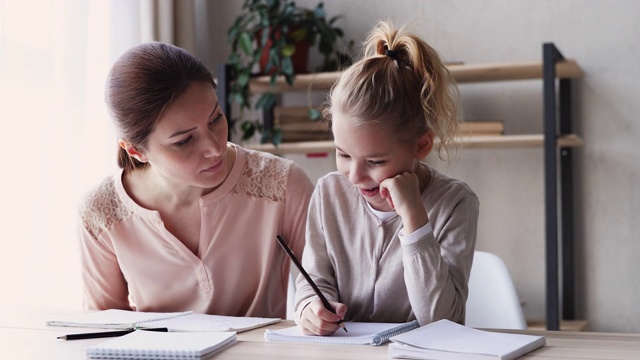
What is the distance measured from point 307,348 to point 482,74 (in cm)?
202

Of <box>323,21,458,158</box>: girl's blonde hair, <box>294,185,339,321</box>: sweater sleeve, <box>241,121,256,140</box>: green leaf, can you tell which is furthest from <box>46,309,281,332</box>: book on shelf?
<box>241,121,256,140</box>: green leaf

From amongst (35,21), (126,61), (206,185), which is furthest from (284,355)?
(35,21)

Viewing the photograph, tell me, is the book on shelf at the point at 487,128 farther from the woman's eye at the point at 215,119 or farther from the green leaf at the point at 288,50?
the woman's eye at the point at 215,119

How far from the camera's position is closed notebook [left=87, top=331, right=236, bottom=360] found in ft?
3.95

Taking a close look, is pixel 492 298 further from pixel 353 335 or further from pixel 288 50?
pixel 288 50

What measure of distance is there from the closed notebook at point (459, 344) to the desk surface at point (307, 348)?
0.02 meters

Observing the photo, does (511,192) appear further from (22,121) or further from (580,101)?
(22,121)

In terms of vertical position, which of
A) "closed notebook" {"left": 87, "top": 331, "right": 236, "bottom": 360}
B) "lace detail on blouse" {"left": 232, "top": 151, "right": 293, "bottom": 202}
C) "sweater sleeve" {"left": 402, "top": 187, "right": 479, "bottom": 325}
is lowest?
"closed notebook" {"left": 87, "top": 331, "right": 236, "bottom": 360}

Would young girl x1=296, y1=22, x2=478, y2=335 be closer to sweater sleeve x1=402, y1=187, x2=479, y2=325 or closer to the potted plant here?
sweater sleeve x1=402, y1=187, x2=479, y2=325

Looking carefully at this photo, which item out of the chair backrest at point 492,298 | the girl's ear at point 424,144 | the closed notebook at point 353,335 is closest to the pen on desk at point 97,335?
the closed notebook at point 353,335

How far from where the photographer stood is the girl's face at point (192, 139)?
166 cm

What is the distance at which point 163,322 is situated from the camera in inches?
60.4

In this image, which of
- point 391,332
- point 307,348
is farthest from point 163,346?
point 391,332

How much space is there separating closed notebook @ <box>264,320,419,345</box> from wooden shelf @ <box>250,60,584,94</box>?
4.82 feet
